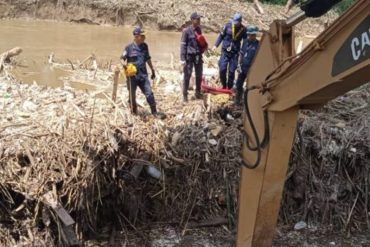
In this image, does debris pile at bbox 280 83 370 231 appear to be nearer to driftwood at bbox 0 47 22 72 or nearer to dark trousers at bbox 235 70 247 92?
dark trousers at bbox 235 70 247 92

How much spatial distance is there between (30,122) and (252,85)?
4243 mm

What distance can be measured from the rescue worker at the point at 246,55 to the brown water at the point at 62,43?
391 cm

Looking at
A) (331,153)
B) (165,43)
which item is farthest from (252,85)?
(165,43)

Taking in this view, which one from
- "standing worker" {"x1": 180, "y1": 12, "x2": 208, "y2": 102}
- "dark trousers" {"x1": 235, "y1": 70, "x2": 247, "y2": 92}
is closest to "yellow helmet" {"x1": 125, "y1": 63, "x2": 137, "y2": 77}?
"standing worker" {"x1": 180, "y1": 12, "x2": 208, "y2": 102}

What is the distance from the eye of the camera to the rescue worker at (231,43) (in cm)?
913

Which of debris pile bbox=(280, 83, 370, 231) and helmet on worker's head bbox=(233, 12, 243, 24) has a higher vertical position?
helmet on worker's head bbox=(233, 12, 243, 24)

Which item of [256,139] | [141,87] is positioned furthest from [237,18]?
[256,139]

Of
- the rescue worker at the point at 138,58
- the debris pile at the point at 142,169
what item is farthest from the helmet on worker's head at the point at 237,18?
the rescue worker at the point at 138,58

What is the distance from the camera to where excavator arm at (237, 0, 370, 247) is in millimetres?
3553

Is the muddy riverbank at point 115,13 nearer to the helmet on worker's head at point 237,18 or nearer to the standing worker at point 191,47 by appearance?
the helmet on worker's head at point 237,18

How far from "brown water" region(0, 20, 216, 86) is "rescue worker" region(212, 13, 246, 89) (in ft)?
11.7

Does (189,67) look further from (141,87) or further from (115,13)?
(115,13)

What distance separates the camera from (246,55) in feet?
28.7

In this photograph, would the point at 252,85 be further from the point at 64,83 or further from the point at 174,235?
the point at 64,83
